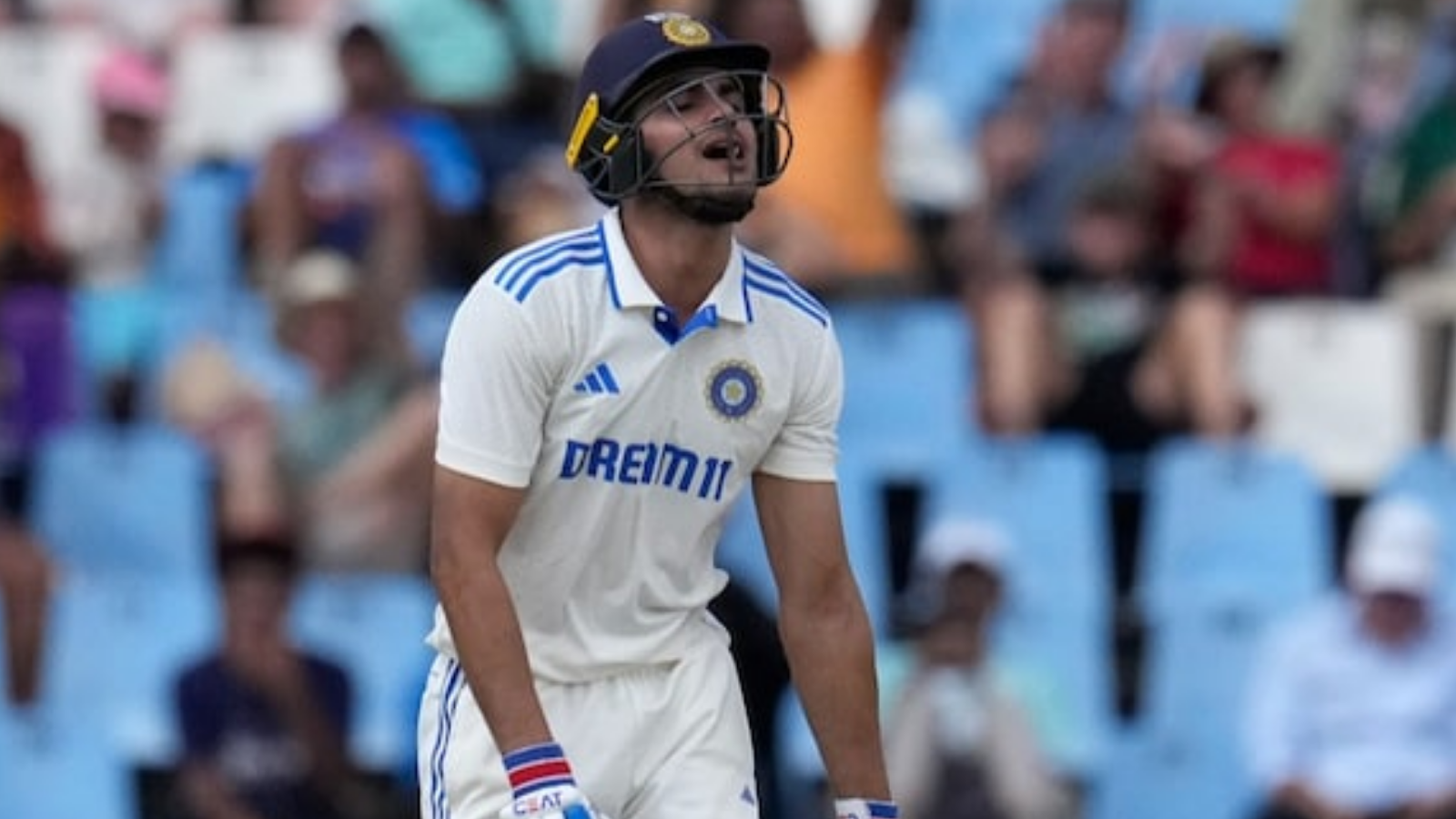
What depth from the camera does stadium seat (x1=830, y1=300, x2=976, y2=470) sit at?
10.1 m

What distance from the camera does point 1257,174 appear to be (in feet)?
34.1

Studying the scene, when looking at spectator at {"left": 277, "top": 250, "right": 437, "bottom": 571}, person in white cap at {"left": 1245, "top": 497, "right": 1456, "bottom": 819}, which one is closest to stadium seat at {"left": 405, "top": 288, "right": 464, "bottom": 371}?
spectator at {"left": 277, "top": 250, "right": 437, "bottom": 571}

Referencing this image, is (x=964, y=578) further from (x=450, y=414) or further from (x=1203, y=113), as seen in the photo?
(x=450, y=414)

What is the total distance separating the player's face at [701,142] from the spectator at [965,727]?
3.99 m

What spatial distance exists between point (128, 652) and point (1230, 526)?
10.1 ft

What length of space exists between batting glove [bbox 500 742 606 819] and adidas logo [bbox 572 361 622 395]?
532 millimetres

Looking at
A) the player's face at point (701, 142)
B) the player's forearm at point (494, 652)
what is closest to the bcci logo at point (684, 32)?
the player's face at point (701, 142)

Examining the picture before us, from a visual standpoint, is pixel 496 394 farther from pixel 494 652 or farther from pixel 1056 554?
pixel 1056 554

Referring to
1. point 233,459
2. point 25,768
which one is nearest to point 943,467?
point 233,459

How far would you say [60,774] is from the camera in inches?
393

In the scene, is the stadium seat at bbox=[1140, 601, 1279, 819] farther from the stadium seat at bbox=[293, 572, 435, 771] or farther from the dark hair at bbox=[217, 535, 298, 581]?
the dark hair at bbox=[217, 535, 298, 581]

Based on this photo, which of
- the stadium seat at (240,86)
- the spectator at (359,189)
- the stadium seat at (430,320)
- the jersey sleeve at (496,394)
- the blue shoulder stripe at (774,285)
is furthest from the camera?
the stadium seat at (240,86)

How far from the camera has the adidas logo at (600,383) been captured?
5336 mm

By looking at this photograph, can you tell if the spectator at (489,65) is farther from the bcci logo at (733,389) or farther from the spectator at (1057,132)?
the bcci logo at (733,389)
